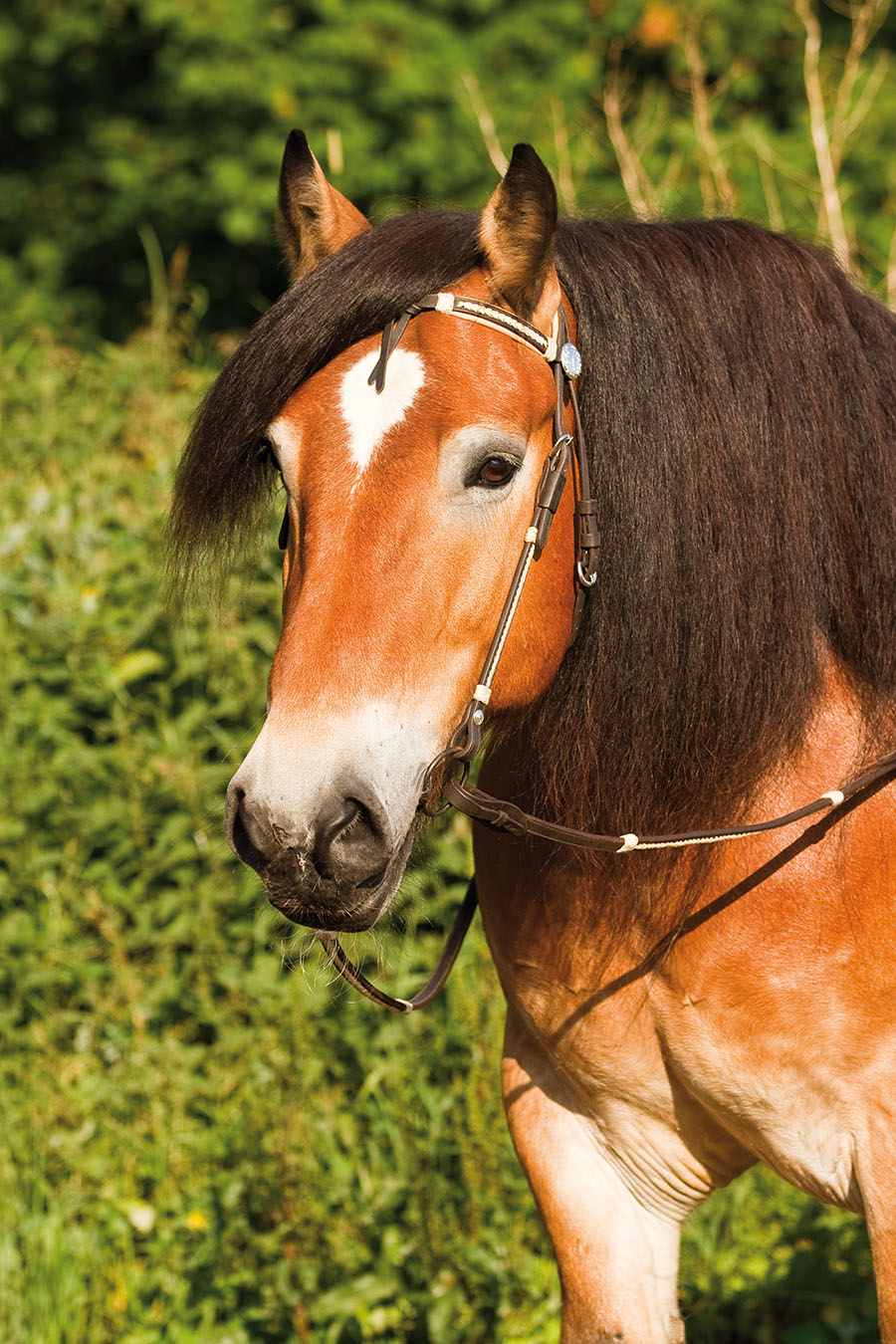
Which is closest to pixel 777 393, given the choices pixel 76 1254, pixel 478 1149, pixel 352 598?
pixel 352 598

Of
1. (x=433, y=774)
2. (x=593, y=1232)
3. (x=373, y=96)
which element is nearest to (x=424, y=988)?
(x=593, y=1232)

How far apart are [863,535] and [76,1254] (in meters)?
2.66

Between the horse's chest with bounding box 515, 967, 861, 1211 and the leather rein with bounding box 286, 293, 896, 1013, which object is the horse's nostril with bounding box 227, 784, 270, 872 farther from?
the horse's chest with bounding box 515, 967, 861, 1211

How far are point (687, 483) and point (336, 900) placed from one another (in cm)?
81

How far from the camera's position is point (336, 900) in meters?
1.78

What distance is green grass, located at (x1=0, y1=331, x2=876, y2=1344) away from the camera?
3.33 m

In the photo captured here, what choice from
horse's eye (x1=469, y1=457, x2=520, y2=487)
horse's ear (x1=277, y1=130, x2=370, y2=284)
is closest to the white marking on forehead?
horse's eye (x1=469, y1=457, x2=520, y2=487)

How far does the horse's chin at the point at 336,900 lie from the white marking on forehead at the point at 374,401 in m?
0.55

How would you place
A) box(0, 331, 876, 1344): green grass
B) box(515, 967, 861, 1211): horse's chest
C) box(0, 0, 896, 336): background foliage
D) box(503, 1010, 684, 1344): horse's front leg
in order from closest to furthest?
box(515, 967, 861, 1211): horse's chest < box(503, 1010, 684, 1344): horse's front leg < box(0, 331, 876, 1344): green grass < box(0, 0, 896, 336): background foliage

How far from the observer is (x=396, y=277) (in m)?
1.97

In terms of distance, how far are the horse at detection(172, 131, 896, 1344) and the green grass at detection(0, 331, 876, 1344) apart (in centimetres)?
66

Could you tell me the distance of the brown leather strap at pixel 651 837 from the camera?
205 cm

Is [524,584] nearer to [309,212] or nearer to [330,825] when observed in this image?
[330,825]

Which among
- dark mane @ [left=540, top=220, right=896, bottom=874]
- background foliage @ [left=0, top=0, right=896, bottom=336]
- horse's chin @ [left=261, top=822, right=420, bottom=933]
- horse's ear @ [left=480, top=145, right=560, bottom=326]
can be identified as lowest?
horse's chin @ [left=261, top=822, right=420, bottom=933]
